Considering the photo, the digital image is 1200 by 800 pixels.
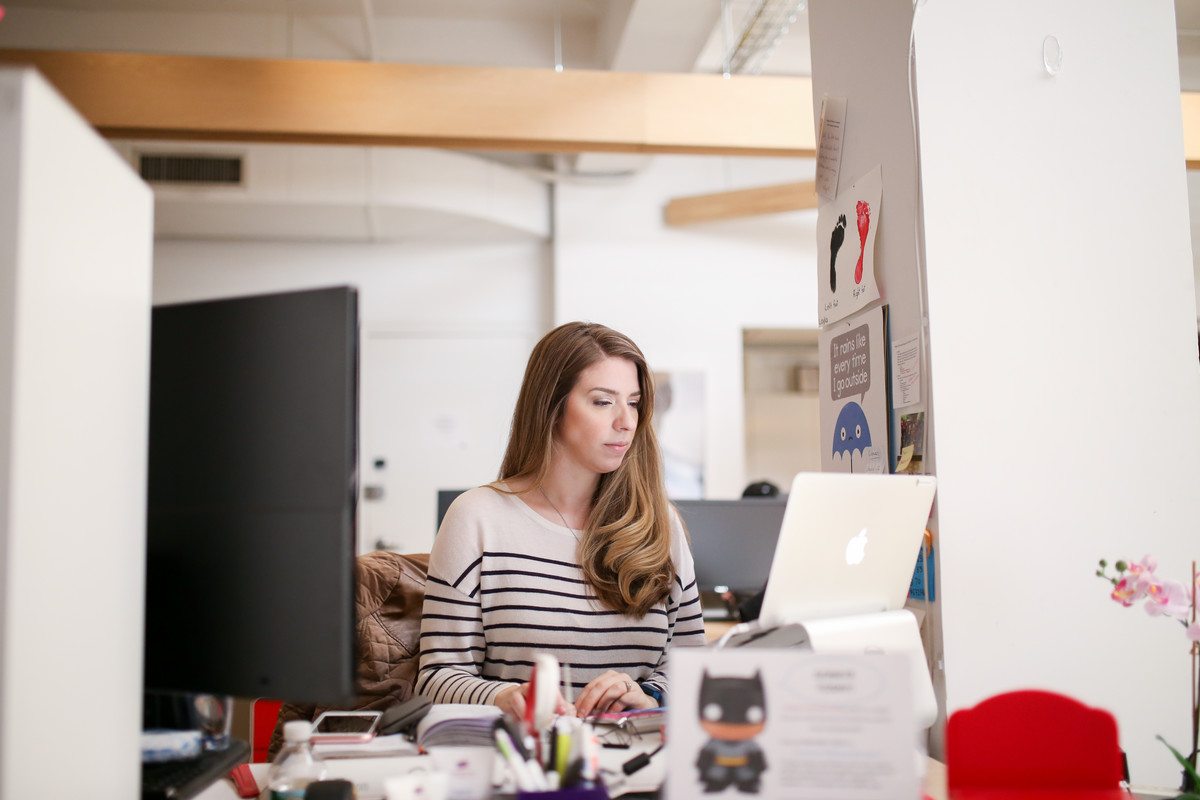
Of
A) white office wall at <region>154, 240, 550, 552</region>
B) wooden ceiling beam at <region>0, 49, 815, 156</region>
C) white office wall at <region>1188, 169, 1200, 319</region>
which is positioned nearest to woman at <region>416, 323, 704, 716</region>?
white office wall at <region>1188, 169, 1200, 319</region>

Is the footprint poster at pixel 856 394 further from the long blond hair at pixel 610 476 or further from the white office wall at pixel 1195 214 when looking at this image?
the white office wall at pixel 1195 214

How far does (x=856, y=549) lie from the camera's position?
1.30 m

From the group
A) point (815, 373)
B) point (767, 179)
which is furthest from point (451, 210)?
point (815, 373)

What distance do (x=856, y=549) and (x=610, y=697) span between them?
48 cm

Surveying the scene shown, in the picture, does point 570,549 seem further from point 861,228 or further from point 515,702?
point 861,228

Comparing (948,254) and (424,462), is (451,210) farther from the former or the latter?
(948,254)

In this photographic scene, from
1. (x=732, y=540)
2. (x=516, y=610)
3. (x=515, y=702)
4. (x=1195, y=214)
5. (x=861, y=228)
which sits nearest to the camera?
(x=515, y=702)

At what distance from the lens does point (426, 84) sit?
13.0 ft

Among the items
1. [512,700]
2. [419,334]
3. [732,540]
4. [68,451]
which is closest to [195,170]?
[419,334]

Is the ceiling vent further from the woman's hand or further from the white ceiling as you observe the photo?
the woman's hand

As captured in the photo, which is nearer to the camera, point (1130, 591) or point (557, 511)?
point (1130, 591)

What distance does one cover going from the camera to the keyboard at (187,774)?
105cm

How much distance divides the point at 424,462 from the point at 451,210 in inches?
61.4

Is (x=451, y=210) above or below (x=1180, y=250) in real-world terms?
above
